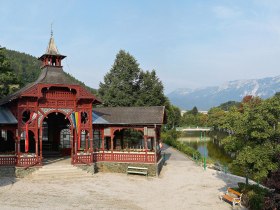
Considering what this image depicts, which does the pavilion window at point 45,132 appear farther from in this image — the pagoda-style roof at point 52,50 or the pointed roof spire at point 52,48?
the pointed roof spire at point 52,48

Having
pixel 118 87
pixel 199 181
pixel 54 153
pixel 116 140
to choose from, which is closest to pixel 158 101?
pixel 118 87

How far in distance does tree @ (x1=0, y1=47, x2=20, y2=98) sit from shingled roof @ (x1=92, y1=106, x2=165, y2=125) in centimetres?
1661

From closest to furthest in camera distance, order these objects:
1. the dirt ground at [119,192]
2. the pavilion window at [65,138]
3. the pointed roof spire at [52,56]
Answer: the dirt ground at [119,192] < the pointed roof spire at [52,56] < the pavilion window at [65,138]

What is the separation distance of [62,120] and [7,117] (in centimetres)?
702

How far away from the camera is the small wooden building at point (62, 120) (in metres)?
22.9

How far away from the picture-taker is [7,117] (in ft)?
76.5

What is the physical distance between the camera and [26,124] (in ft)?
75.0

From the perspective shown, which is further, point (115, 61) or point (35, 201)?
point (115, 61)

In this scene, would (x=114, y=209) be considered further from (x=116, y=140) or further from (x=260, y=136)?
(x=116, y=140)

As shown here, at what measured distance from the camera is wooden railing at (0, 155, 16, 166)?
2257 centimetres

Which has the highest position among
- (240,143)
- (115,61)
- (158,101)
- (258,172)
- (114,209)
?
(115,61)

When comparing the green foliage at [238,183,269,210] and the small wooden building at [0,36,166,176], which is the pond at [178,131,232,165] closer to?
the small wooden building at [0,36,166,176]

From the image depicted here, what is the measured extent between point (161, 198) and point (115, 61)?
31878mm

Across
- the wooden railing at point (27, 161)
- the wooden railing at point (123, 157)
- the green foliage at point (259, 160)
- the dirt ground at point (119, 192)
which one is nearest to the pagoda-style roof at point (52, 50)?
the wooden railing at point (123, 157)
